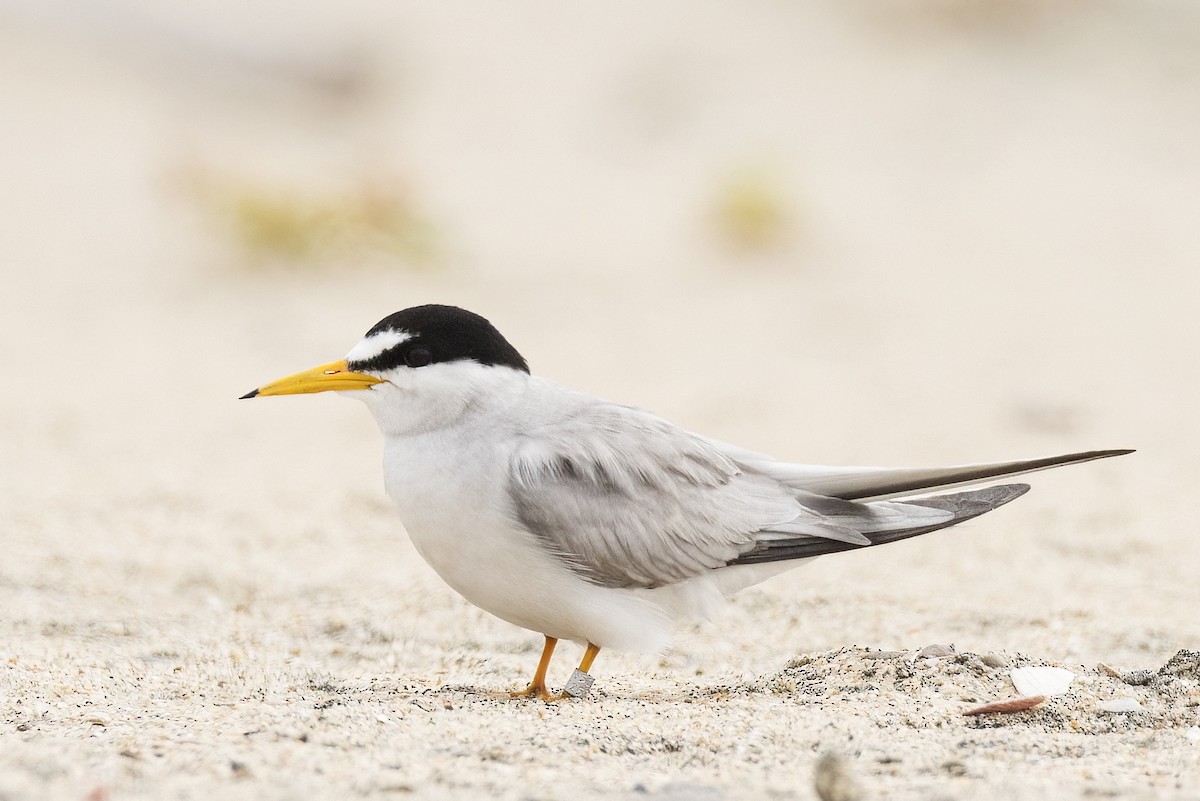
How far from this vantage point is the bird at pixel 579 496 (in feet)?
11.3

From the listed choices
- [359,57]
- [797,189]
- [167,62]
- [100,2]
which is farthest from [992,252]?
[100,2]

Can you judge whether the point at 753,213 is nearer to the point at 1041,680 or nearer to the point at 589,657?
the point at 589,657

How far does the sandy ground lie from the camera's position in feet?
9.88

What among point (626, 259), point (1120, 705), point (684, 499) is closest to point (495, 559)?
point (684, 499)

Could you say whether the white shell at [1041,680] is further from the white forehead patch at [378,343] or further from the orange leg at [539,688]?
the white forehead patch at [378,343]

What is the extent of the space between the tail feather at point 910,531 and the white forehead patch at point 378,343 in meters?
1.08

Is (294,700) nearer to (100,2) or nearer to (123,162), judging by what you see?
(123,162)

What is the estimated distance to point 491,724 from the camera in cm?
308

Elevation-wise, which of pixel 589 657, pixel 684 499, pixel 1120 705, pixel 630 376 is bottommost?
pixel 1120 705

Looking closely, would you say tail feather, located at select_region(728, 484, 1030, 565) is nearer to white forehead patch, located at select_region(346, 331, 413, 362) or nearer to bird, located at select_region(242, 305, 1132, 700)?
bird, located at select_region(242, 305, 1132, 700)

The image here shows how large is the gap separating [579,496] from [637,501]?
17cm

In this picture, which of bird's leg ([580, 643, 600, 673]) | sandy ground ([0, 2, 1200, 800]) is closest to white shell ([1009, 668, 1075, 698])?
sandy ground ([0, 2, 1200, 800])

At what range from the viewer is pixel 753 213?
9.72 metres

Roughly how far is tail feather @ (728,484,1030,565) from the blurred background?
→ 2.13ft
